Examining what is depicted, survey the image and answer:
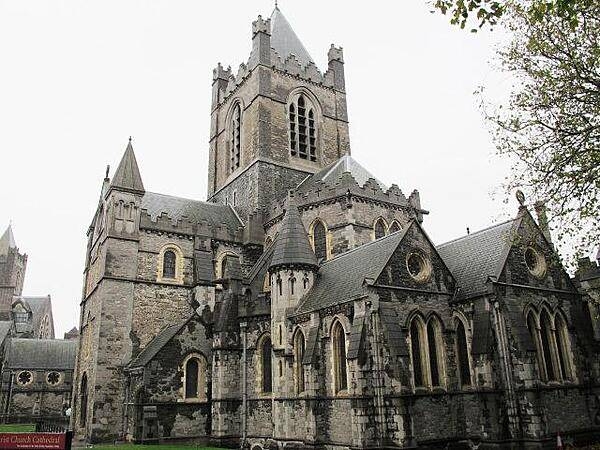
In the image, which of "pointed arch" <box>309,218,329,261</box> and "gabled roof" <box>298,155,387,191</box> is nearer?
"pointed arch" <box>309,218,329,261</box>

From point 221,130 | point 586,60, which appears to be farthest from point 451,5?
point 221,130

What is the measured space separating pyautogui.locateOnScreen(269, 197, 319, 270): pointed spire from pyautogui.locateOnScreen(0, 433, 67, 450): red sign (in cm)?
1161

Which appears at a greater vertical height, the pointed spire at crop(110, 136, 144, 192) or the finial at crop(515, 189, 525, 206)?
the pointed spire at crop(110, 136, 144, 192)

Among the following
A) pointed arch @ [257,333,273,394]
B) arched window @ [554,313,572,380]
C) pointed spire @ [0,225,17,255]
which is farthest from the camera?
pointed spire @ [0,225,17,255]

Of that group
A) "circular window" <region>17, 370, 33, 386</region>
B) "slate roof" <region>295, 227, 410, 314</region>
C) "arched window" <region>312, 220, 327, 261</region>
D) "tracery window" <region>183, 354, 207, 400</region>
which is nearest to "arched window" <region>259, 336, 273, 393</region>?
"slate roof" <region>295, 227, 410, 314</region>

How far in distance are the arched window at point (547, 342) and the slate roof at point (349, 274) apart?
276 inches

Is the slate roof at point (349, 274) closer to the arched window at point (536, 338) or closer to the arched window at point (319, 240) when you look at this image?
the arched window at point (319, 240)

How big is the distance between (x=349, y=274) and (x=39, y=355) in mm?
45031

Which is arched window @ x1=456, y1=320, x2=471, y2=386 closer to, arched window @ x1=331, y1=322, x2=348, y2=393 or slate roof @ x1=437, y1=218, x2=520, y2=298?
slate roof @ x1=437, y1=218, x2=520, y2=298

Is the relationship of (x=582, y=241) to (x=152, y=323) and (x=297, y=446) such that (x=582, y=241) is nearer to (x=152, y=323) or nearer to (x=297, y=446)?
(x=297, y=446)

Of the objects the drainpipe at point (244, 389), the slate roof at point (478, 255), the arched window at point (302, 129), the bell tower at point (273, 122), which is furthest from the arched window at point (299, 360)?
the arched window at point (302, 129)

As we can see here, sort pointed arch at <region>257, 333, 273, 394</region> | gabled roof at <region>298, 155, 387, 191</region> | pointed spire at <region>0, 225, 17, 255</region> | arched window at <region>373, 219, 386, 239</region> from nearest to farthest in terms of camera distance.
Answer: pointed arch at <region>257, 333, 273, 394</region>, arched window at <region>373, 219, 386, 239</region>, gabled roof at <region>298, 155, 387, 191</region>, pointed spire at <region>0, 225, 17, 255</region>

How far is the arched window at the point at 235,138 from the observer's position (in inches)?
1556

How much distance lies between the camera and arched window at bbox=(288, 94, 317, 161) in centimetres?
3812
